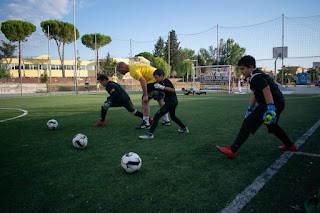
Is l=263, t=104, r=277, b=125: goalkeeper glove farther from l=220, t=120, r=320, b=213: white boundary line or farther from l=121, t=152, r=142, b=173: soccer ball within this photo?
l=121, t=152, r=142, b=173: soccer ball

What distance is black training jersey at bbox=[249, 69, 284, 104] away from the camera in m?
3.47

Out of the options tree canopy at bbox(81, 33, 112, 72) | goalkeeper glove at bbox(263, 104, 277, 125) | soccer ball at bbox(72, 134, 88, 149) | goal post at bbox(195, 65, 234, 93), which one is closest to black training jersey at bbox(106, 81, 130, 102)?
soccer ball at bbox(72, 134, 88, 149)

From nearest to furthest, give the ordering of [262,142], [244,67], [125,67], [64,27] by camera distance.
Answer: [244,67], [262,142], [125,67], [64,27]

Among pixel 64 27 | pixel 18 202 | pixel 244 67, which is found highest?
pixel 64 27

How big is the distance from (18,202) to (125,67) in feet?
14.5

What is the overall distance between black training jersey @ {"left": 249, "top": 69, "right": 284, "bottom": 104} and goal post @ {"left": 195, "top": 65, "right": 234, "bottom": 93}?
67.5 feet

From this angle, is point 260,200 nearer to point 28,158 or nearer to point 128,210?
point 128,210

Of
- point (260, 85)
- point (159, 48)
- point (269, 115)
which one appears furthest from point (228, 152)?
point (159, 48)

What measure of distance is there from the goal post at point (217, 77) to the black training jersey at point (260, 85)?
20.6 metres

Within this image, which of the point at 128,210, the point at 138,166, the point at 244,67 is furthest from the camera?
the point at 244,67

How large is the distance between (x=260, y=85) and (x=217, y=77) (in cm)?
2236

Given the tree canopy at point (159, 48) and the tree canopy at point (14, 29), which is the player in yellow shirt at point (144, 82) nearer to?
the tree canopy at point (14, 29)

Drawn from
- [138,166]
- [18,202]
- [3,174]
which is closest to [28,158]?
[3,174]

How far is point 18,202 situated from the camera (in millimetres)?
2502
